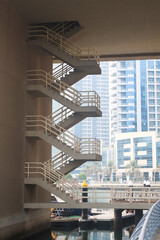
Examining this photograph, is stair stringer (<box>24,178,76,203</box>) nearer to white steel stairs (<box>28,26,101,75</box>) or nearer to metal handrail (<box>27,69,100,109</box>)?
metal handrail (<box>27,69,100,109</box>)

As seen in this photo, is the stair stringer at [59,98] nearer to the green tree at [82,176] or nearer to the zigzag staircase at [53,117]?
the zigzag staircase at [53,117]

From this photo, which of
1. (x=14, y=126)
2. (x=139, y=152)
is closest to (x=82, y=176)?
(x=139, y=152)

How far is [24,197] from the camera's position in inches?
909

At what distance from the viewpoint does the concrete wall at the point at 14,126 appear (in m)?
20.6

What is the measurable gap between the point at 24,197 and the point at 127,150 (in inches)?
5716

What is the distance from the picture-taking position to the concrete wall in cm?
2062

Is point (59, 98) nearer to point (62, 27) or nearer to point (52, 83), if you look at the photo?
point (52, 83)

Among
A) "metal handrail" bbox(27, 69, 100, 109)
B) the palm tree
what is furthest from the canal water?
the palm tree

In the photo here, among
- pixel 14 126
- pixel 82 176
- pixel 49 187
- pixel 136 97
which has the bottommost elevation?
pixel 49 187

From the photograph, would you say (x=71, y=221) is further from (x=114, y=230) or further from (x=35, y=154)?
(x=35, y=154)

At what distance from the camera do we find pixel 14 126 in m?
22.0

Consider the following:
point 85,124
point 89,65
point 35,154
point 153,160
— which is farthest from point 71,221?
point 85,124

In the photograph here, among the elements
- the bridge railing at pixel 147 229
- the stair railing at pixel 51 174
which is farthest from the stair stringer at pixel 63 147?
the bridge railing at pixel 147 229

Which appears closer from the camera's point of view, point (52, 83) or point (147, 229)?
point (147, 229)
